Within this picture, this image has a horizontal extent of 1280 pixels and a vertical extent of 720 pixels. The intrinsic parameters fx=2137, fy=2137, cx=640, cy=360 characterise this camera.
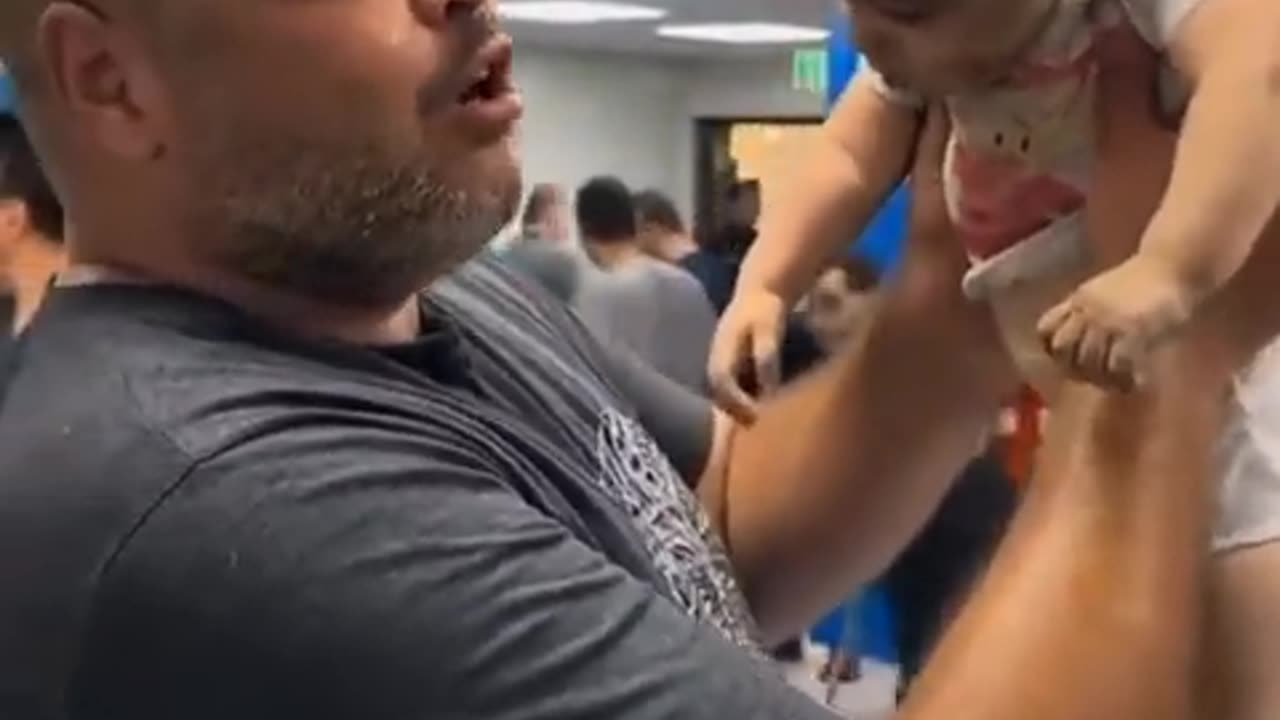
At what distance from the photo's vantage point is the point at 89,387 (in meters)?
0.82

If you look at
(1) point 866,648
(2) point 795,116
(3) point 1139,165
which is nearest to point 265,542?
(3) point 1139,165

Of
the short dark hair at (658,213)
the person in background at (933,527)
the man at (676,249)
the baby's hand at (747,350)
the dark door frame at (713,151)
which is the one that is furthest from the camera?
the dark door frame at (713,151)

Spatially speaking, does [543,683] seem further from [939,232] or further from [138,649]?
[939,232]

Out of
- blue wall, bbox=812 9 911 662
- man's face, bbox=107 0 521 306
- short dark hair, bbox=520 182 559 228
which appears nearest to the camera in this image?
man's face, bbox=107 0 521 306

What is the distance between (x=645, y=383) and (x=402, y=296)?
0.33m

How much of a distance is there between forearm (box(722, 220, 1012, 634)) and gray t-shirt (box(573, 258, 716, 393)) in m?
3.33

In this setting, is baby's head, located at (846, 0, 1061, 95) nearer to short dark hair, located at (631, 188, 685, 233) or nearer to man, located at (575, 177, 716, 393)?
man, located at (575, 177, 716, 393)

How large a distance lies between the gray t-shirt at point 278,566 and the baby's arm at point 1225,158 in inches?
9.8

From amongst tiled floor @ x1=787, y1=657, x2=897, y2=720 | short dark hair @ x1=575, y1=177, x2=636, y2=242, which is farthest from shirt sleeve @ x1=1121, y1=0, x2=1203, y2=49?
short dark hair @ x1=575, y1=177, x2=636, y2=242

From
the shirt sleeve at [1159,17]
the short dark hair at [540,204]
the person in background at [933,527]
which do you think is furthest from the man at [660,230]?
the shirt sleeve at [1159,17]

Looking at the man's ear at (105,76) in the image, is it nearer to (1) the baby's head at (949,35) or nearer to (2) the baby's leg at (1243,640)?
(1) the baby's head at (949,35)

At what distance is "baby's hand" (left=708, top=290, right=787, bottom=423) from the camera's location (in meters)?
1.15

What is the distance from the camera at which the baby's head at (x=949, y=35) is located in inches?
38.9

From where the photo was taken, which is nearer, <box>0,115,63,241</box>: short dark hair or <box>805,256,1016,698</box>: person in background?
<box>0,115,63,241</box>: short dark hair
